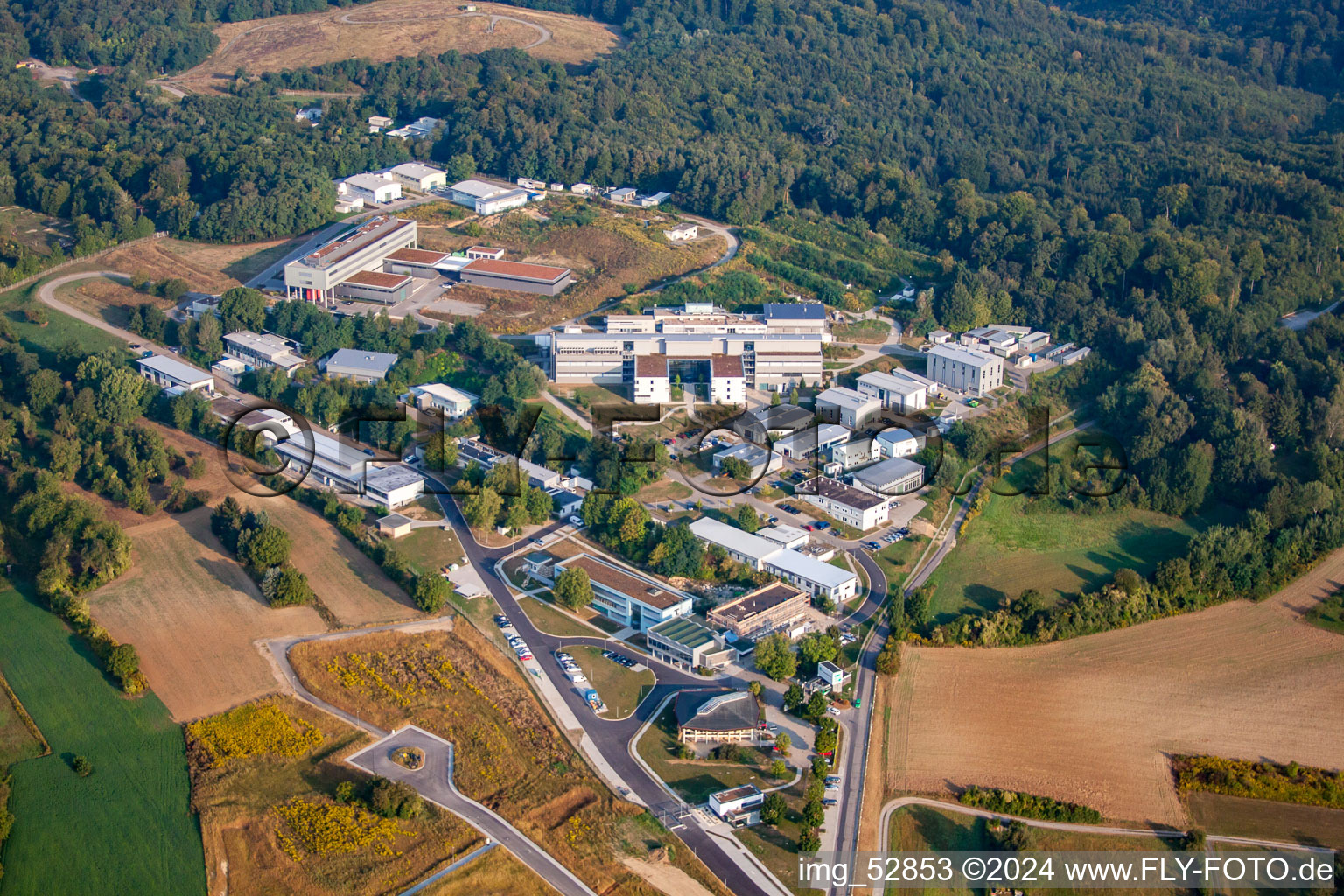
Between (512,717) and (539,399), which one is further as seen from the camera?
(539,399)

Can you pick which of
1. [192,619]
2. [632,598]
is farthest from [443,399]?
[632,598]

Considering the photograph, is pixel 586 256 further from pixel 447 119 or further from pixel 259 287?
pixel 447 119

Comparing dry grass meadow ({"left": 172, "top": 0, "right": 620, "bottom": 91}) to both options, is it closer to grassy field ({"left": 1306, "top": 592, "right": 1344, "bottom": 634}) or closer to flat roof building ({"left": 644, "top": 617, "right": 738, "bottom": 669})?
flat roof building ({"left": 644, "top": 617, "right": 738, "bottom": 669})

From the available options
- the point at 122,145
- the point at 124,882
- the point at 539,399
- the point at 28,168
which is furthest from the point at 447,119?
the point at 124,882

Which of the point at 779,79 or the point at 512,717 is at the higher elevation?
the point at 779,79

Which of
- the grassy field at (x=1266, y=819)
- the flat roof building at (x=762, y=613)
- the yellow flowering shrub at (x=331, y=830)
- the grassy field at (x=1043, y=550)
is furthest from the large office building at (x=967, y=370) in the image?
the yellow flowering shrub at (x=331, y=830)
